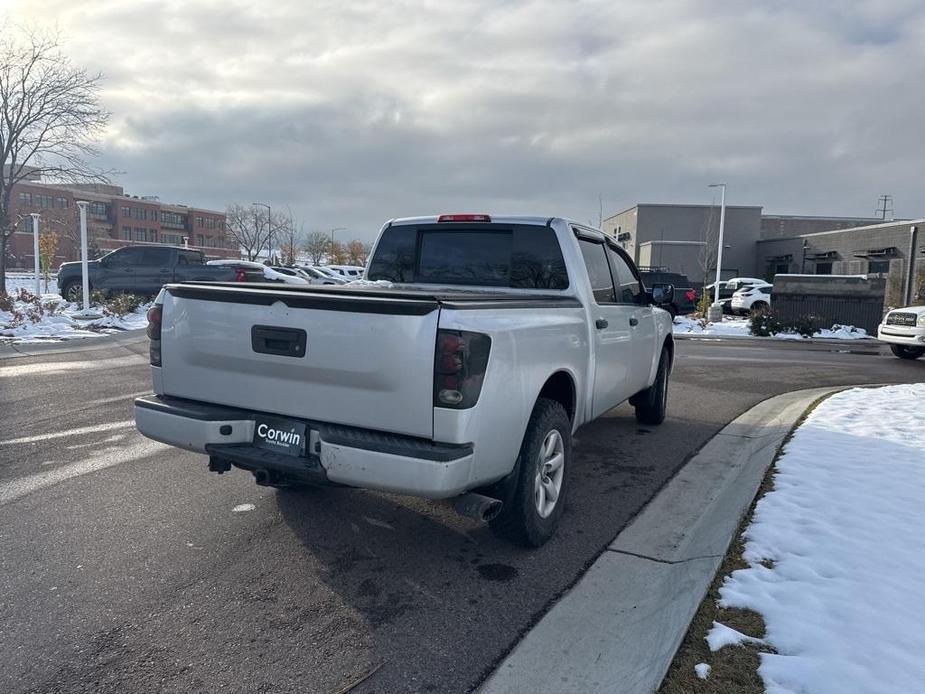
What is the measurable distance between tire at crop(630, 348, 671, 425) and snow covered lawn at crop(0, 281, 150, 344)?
42.2 ft

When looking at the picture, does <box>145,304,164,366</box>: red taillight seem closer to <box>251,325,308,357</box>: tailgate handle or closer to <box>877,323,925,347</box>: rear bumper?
<box>251,325,308,357</box>: tailgate handle

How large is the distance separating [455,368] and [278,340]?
3.52 ft

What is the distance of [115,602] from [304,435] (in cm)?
120

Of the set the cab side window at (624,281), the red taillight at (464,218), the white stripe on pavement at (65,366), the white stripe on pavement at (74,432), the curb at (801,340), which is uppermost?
the red taillight at (464,218)

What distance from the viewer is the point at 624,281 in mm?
5973

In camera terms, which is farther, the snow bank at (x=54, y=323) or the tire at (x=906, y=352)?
the tire at (x=906, y=352)

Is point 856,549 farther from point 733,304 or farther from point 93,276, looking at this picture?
point 733,304

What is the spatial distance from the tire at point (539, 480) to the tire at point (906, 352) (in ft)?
47.4

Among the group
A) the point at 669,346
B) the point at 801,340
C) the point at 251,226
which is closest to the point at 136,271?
the point at 669,346

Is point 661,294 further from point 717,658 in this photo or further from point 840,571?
point 717,658

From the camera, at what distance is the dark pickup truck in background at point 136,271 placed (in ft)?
67.9

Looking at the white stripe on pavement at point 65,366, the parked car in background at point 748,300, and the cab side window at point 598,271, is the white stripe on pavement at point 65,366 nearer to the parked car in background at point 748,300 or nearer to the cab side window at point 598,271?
the cab side window at point 598,271

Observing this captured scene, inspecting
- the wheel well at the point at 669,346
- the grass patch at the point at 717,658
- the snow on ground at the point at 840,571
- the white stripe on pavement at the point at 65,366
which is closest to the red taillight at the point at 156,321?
the grass patch at the point at 717,658

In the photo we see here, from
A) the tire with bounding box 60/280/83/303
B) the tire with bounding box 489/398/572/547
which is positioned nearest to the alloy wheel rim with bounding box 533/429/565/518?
the tire with bounding box 489/398/572/547
